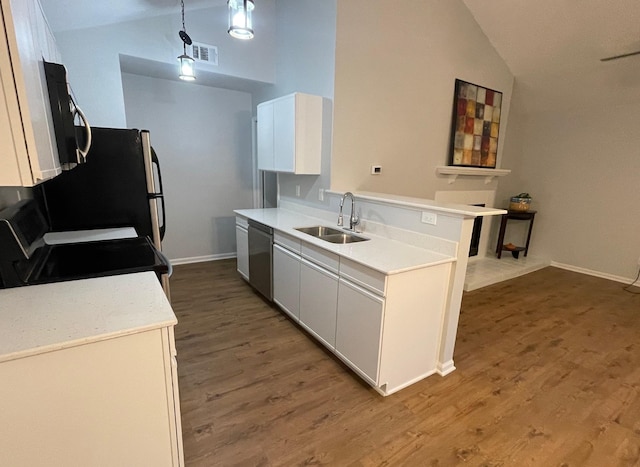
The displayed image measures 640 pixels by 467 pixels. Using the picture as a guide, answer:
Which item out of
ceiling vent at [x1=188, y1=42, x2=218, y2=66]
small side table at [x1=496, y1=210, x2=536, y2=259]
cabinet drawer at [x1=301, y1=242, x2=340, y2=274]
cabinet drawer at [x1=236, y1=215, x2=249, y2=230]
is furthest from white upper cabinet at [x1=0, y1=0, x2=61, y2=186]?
small side table at [x1=496, y1=210, x2=536, y2=259]

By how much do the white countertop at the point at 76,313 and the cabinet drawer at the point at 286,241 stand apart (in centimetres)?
145

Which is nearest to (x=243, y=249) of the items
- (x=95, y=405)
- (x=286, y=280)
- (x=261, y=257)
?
(x=261, y=257)

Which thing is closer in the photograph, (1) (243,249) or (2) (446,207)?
(2) (446,207)

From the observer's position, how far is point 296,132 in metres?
3.16

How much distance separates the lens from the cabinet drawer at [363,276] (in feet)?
6.28

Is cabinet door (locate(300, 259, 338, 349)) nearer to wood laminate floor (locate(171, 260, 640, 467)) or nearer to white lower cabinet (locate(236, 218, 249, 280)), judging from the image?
wood laminate floor (locate(171, 260, 640, 467))

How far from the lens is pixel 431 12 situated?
11.3 ft

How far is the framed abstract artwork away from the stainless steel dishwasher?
105 inches

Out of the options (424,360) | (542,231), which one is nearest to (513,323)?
(424,360)

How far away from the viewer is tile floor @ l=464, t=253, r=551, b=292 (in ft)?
13.3

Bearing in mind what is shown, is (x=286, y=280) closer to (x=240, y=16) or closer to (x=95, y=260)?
(x=95, y=260)

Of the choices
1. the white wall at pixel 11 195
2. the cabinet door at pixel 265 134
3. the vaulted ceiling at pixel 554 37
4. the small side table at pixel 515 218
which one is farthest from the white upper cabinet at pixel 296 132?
the small side table at pixel 515 218

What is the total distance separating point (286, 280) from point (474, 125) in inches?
131

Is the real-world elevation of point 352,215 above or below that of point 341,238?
above
